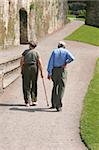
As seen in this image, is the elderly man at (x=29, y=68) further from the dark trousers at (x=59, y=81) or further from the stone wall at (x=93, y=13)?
the stone wall at (x=93, y=13)

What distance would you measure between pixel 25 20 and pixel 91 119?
71.0 feet

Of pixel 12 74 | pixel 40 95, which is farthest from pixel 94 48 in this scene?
pixel 40 95

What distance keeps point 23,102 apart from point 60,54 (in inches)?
70.1

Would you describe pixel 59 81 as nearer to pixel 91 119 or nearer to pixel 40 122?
pixel 91 119

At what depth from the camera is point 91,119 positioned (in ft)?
35.7

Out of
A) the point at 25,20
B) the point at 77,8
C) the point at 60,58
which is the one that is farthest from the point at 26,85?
the point at 77,8

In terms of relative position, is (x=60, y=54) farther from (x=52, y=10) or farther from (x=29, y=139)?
(x=52, y=10)

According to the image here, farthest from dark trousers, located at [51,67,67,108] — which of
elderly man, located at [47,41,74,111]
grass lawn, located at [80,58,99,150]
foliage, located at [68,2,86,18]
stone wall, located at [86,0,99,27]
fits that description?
foliage, located at [68,2,86,18]

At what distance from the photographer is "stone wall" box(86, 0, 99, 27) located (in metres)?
53.1

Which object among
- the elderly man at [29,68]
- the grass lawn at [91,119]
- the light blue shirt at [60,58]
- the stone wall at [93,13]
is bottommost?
the stone wall at [93,13]

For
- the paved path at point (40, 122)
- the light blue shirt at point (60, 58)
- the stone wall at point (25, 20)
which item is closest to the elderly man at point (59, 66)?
the light blue shirt at point (60, 58)

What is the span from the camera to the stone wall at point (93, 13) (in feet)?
174

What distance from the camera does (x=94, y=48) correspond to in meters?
31.1

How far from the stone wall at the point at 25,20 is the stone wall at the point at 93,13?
10.0 m
